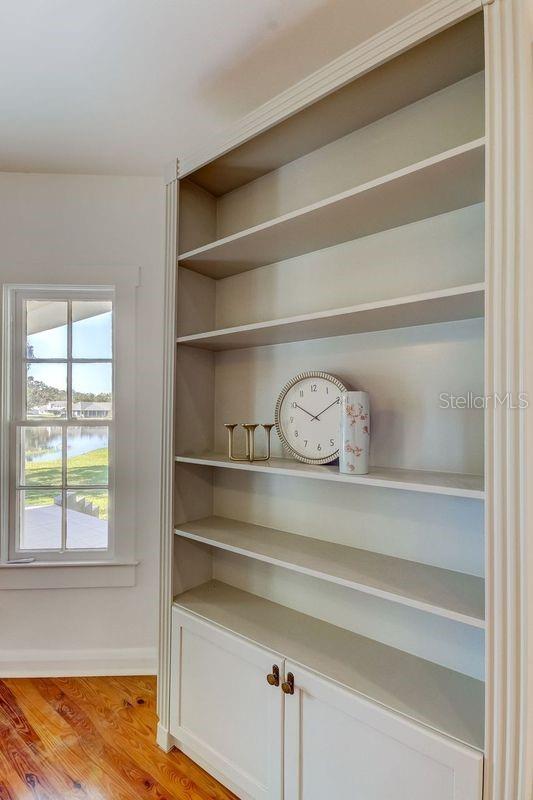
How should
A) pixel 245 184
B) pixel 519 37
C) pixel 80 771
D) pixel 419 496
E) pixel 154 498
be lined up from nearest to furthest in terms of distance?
pixel 519 37
pixel 419 496
pixel 80 771
pixel 245 184
pixel 154 498

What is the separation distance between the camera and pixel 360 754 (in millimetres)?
1170

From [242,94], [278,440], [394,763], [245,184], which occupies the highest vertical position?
[242,94]

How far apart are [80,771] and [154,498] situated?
1.11 metres

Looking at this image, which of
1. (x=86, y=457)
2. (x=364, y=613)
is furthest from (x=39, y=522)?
(x=364, y=613)

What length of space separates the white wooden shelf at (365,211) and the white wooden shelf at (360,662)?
140 centimetres

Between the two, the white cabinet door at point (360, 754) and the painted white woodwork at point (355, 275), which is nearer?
the white cabinet door at point (360, 754)

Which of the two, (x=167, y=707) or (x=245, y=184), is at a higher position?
(x=245, y=184)

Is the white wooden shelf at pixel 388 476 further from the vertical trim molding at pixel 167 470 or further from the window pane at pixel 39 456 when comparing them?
the window pane at pixel 39 456

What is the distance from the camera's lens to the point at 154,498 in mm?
2252

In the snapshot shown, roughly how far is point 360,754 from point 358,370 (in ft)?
3.78

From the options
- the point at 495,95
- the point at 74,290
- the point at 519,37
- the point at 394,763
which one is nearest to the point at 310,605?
the point at 394,763

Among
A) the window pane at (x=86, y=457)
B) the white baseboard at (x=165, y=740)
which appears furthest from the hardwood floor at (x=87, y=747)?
the window pane at (x=86, y=457)

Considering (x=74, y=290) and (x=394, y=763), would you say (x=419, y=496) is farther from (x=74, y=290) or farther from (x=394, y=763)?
(x=74, y=290)

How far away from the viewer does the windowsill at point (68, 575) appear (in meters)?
2.20
